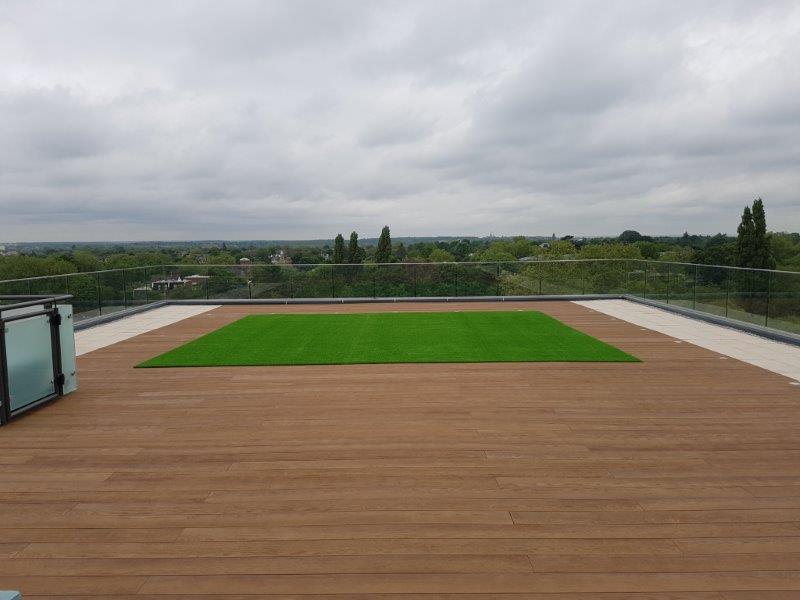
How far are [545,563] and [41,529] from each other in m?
2.61

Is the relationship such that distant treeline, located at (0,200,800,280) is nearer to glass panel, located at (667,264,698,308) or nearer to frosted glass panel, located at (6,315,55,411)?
glass panel, located at (667,264,698,308)

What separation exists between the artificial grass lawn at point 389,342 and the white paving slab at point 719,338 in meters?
1.59

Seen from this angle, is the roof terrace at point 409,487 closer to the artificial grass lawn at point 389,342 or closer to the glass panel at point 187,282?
the artificial grass lawn at point 389,342

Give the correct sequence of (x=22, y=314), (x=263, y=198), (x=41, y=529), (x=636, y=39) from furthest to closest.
A: (x=263, y=198), (x=636, y=39), (x=22, y=314), (x=41, y=529)

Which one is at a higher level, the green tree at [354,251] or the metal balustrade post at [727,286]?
the green tree at [354,251]

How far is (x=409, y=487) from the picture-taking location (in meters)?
3.25

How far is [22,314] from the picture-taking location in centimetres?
488

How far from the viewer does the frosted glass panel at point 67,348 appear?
213 inches

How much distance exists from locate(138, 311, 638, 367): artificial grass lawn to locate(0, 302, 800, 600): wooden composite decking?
4.42 ft

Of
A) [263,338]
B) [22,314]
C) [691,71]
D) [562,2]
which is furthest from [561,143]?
[22,314]

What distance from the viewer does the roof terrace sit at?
236cm

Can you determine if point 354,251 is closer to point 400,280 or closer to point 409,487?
point 400,280

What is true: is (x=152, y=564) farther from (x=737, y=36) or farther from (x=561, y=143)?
(x=561, y=143)

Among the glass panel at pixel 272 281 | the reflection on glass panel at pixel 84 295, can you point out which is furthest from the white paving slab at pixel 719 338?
the reflection on glass panel at pixel 84 295
